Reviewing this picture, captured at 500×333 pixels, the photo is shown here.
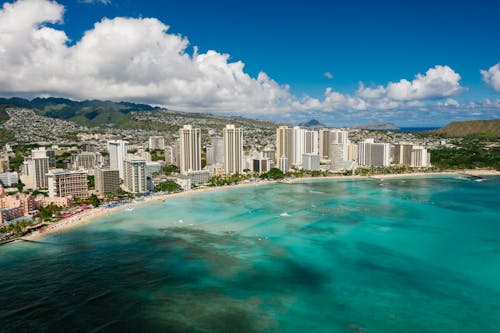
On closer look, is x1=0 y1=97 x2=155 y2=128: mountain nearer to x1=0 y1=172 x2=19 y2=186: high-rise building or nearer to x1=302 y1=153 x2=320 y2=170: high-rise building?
x1=302 y1=153 x2=320 y2=170: high-rise building

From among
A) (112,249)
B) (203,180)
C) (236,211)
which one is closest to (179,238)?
(112,249)

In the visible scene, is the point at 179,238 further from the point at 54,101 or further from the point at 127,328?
the point at 54,101

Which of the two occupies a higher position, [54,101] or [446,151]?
[54,101]

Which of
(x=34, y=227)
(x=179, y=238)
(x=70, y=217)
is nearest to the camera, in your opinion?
(x=179, y=238)

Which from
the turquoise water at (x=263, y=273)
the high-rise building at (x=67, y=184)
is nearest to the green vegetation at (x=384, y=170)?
the turquoise water at (x=263, y=273)

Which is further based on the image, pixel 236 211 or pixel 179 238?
pixel 236 211

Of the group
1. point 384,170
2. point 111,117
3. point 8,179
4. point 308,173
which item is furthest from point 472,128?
point 111,117

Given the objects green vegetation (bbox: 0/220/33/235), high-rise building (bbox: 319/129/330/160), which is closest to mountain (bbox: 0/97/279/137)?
high-rise building (bbox: 319/129/330/160)

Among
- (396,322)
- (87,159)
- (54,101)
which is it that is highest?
(54,101)
